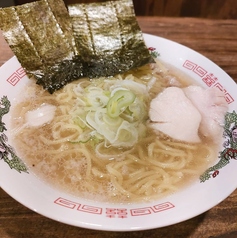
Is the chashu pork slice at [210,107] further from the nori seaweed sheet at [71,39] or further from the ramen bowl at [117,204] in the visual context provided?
the nori seaweed sheet at [71,39]

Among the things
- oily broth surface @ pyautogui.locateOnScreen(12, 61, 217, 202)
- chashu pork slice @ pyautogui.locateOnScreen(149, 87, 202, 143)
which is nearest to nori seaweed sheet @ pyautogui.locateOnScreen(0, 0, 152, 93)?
oily broth surface @ pyautogui.locateOnScreen(12, 61, 217, 202)

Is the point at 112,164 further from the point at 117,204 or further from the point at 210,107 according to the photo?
the point at 210,107

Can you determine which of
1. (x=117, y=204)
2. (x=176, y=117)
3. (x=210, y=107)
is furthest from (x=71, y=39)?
(x=117, y=204)

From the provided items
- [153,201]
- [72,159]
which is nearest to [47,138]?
[72,159]

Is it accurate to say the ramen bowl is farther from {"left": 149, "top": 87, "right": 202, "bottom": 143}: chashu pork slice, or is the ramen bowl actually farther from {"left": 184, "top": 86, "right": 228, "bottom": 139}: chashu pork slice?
{"left": 149, "top": 87, "right": 202, "bottom": 143}: chashu pork slice

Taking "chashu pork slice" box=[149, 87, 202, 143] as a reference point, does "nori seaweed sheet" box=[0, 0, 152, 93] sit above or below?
above

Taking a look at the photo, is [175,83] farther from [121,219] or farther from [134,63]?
[121,219]
